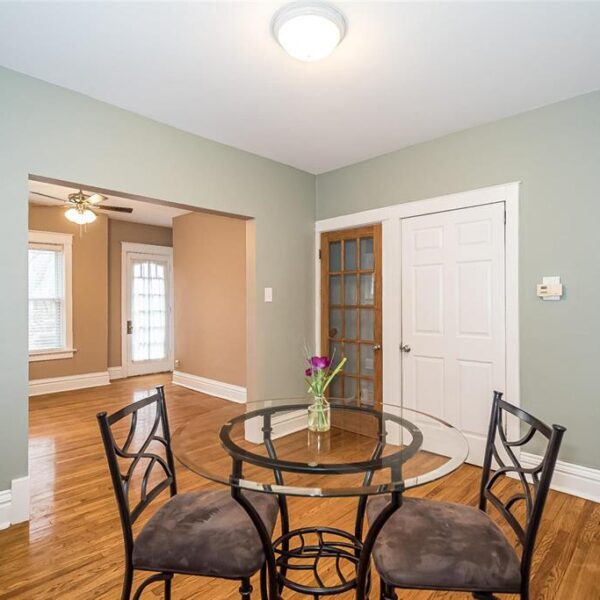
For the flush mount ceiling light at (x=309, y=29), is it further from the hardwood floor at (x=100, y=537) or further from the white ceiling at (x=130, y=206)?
the white ceiling at (x=130, y=206)

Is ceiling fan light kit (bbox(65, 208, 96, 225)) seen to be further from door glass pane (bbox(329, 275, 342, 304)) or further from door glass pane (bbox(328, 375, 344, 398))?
door glass pane (bbox(328, 375, 344, 398))

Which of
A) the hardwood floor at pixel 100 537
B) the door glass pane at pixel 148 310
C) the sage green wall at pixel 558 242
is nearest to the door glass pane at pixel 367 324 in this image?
the sage green wall at pixel 558 242

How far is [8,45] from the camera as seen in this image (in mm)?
A: 2086

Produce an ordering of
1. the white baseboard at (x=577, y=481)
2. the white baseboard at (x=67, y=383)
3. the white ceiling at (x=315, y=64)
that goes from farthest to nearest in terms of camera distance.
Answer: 1. the white baseboard at (x=67, y=383)
2. the white baseboard at (x=577, y=481)
3. the white ceiling at (x=315, y=64)

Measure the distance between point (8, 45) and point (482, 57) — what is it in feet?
8.55

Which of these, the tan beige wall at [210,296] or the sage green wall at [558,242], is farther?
the tan beige wall at [210,296]

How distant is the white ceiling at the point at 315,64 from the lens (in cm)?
186

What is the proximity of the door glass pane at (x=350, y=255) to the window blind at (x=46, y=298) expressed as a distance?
4.36 m

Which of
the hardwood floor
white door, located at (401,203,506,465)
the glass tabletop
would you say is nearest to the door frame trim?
white door, located at (401,203,506,465)

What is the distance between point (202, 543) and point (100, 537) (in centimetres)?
126

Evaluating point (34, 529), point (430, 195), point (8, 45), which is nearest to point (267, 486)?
point (34, 529)

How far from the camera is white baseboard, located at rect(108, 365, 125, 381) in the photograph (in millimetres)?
6395

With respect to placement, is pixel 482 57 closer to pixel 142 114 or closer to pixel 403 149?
pixel 403 149

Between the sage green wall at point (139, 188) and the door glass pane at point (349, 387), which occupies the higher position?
the sage green wall at point (139, 188)
